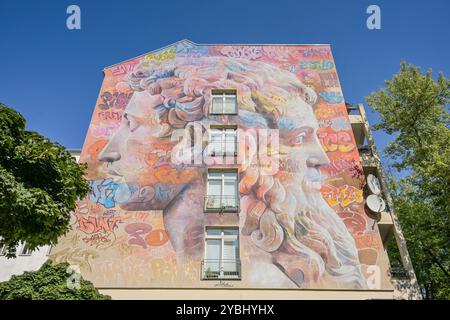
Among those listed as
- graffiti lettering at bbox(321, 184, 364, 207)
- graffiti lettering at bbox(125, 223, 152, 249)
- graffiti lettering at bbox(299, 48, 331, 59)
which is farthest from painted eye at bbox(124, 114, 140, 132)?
graffiti lettering at bbox(299, 48, 331, 59)

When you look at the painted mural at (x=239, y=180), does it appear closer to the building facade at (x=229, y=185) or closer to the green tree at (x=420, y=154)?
the building facade at (x=229, y=185)

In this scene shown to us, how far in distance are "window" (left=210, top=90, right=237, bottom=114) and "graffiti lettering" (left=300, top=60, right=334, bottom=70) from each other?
15.7 ft

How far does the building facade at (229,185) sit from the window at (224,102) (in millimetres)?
98

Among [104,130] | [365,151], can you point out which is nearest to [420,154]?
[365,151]

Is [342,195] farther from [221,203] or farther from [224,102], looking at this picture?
[224,102]

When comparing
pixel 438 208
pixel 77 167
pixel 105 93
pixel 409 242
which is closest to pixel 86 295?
pixel 77 167

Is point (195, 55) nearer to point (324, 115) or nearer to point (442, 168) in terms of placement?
point (324, 115)

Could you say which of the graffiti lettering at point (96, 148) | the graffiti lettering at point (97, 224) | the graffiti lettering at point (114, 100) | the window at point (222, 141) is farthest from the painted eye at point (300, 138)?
the graffiti lettering at point (96, 148)

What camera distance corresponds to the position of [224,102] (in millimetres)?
20578

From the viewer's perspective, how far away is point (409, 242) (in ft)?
69.9

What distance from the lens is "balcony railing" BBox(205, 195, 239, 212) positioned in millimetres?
16172

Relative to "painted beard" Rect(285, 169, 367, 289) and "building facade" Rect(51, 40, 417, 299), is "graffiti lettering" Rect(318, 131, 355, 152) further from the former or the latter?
"painted beard" Rect(285, 169, 367, 289)

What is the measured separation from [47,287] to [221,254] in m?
6.98
